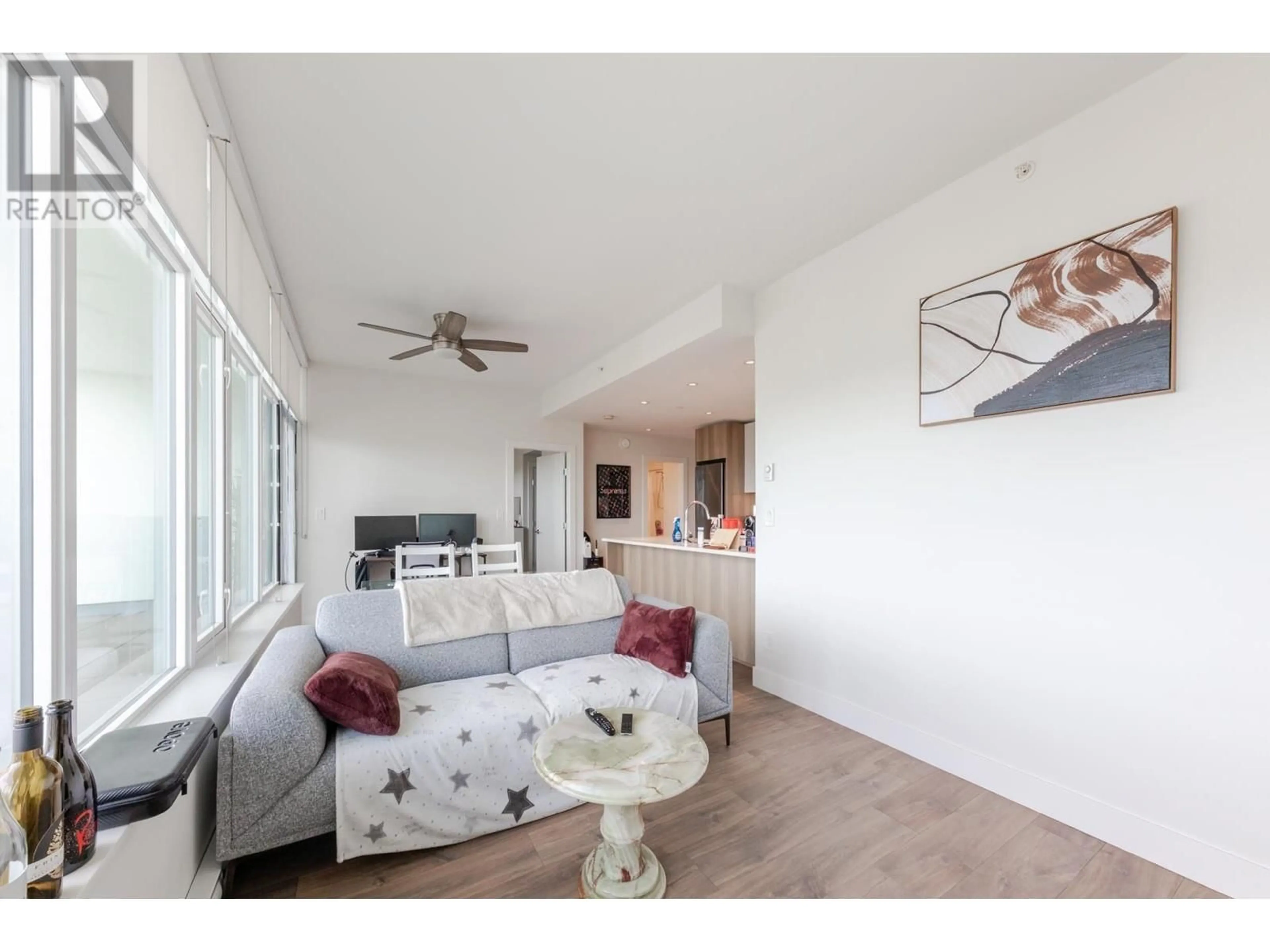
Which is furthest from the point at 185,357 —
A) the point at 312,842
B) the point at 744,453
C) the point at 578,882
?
the point at 744,453

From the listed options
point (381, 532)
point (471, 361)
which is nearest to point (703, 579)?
point (471, 361)

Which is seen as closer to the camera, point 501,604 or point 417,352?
point 501,604

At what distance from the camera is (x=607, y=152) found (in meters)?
2.06

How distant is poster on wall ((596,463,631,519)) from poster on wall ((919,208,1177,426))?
5742mm

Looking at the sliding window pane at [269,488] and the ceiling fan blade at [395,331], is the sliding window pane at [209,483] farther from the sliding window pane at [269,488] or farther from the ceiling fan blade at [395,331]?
the sliding window pane at [269,488]

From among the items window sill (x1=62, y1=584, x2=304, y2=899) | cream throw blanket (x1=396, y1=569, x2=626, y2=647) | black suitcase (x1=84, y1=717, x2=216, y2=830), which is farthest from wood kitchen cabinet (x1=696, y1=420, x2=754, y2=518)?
black suitcase (x1=84, y1=717, x2=216, y2=830)

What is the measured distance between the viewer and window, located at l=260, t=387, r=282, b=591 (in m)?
3.51

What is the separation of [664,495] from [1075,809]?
7.26 meters

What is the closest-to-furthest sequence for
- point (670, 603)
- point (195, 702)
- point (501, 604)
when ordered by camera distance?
point (195, 702)
point (501, 604)
point (670, 603)

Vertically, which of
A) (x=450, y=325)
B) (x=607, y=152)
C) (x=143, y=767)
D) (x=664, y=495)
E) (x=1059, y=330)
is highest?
(x=607, y=152)

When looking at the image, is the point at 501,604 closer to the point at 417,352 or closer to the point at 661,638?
the point at 661,638

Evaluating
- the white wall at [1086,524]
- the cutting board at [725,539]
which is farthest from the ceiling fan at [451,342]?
the white wall at [1086,524]

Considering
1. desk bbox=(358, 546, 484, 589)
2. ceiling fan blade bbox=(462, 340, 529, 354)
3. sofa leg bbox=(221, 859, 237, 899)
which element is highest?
ceiling fan blade bbox=(462, 340, 529, 354)

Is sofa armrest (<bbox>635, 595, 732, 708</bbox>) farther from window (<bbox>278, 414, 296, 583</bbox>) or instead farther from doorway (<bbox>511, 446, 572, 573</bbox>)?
doorway (<bbox>511, 446, 572, 573</bbox>)
